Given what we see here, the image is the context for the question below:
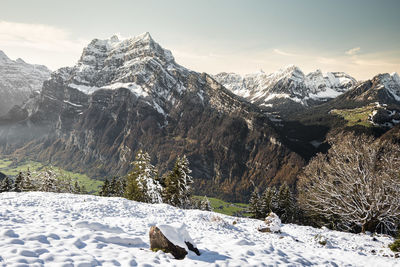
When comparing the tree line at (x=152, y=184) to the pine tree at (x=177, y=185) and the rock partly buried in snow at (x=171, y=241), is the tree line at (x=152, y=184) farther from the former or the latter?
the rock partly buried in snow at (x=171, y=241)

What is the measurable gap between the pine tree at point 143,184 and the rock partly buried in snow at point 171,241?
3376cm

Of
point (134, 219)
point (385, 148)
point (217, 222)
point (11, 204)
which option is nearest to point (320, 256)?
point (217, 222)

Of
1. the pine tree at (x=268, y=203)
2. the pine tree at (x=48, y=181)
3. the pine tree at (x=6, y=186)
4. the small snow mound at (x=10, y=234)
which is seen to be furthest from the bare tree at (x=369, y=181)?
the pine tree at (x=6, y=186)

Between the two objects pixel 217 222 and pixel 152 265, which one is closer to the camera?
pixel 152 265

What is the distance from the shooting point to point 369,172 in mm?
24125

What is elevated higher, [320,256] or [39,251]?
[39,251]

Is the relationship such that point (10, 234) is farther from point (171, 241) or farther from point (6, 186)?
point (6, 186)

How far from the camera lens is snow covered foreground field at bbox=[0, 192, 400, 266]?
9656 mm

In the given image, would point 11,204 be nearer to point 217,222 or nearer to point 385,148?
point 217,222

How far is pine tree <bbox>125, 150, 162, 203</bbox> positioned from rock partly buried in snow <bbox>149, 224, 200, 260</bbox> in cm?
3376

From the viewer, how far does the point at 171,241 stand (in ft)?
36.7

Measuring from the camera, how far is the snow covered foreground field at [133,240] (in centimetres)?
966

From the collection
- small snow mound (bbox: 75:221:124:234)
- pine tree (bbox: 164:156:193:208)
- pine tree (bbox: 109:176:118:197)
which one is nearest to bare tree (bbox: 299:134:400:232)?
small snow mound (bbox: 75:221:124:234)

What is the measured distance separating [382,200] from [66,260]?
29.5 m
